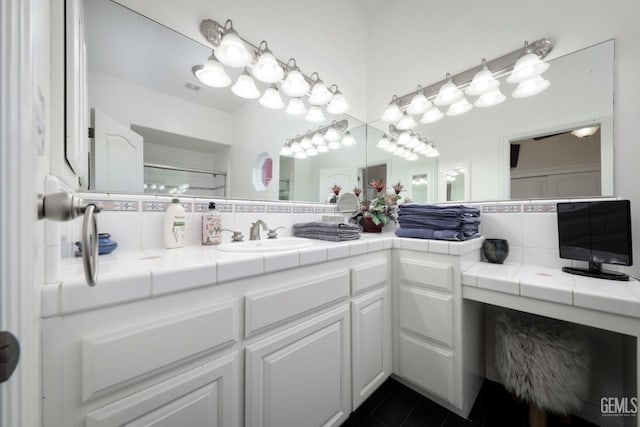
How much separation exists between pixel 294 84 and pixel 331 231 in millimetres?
943

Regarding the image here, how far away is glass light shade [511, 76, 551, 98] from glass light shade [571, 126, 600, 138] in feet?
0.96

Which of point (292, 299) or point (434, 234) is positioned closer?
point (292, 299)

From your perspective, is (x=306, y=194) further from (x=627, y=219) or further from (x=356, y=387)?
(x=627, y=219)

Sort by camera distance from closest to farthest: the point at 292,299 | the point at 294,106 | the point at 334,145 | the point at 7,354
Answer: the point at 7,354 → the point at 292,299 → the point at 294,106 → the point at 334,145

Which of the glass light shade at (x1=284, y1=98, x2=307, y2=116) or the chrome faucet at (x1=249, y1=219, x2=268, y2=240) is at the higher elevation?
the glass light shade at (x1=284, y1=98, x2=307, y2=116)

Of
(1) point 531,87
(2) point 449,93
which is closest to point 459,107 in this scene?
(2) point 449,93

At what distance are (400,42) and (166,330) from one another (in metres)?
2.42

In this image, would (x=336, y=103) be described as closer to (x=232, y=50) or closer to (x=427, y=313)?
(x=232, y=50)

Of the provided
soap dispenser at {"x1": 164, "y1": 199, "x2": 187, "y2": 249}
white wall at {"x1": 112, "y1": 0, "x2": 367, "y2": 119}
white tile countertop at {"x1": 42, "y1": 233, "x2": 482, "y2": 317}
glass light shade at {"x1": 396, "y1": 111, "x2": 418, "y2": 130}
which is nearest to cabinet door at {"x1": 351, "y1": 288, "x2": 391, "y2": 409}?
white tile countertop at {"x1": 42, "y1": 233, "x2": 482, "y2": 317}

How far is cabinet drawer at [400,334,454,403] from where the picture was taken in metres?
1.17

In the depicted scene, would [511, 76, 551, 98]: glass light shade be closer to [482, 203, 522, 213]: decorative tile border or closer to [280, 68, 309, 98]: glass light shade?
[482, 203, 522, 213]: decorative tile border

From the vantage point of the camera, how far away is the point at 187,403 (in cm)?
60

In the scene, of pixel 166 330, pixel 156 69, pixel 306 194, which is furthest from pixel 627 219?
pixel 156 69

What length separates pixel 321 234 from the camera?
1302mm
